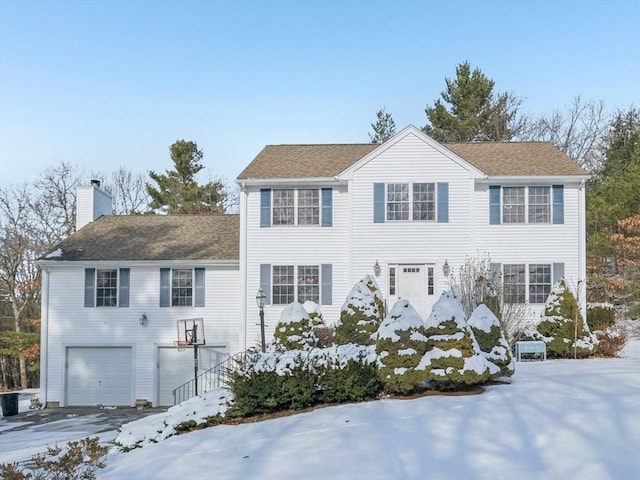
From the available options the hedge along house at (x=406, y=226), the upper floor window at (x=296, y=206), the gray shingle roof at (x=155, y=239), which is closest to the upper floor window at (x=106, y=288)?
the gray shingle roof at (x=155, y=239)

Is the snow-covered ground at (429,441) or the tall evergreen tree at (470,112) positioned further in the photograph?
the tall evergreen tree at (470,112)

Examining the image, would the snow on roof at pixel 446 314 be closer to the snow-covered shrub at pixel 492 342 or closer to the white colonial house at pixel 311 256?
the snow-covered shrub at pixel 492 342

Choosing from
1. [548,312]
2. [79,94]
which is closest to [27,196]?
[79,94]

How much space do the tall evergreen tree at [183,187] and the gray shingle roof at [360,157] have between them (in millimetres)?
16310

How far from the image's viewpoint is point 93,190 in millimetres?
25172

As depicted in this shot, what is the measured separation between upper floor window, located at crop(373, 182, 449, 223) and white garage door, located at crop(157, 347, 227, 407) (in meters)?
7.41

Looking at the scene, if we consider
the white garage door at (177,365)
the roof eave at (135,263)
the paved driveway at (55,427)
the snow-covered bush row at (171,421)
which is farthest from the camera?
the white garage door at (177,365)

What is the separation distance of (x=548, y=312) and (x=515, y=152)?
6.47m

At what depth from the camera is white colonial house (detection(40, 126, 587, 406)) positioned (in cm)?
1983

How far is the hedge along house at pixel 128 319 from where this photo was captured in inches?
845

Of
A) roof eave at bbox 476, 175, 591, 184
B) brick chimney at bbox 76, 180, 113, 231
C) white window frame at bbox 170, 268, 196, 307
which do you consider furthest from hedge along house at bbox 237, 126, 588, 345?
brick chimney at bbox 76, 180, 113, 231

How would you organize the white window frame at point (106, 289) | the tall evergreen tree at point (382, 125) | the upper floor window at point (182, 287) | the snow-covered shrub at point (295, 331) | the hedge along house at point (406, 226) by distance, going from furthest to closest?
the tall evergreen tree at point (382, 125)
the white window frame at point (106, 289)
the upper floor window at point (182, 287)
the hedge along house at point (406, 226)
the snow-covered shrub at point (295, 331)

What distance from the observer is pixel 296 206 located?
20.5 meters

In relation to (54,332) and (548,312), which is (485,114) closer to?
(548,312)
